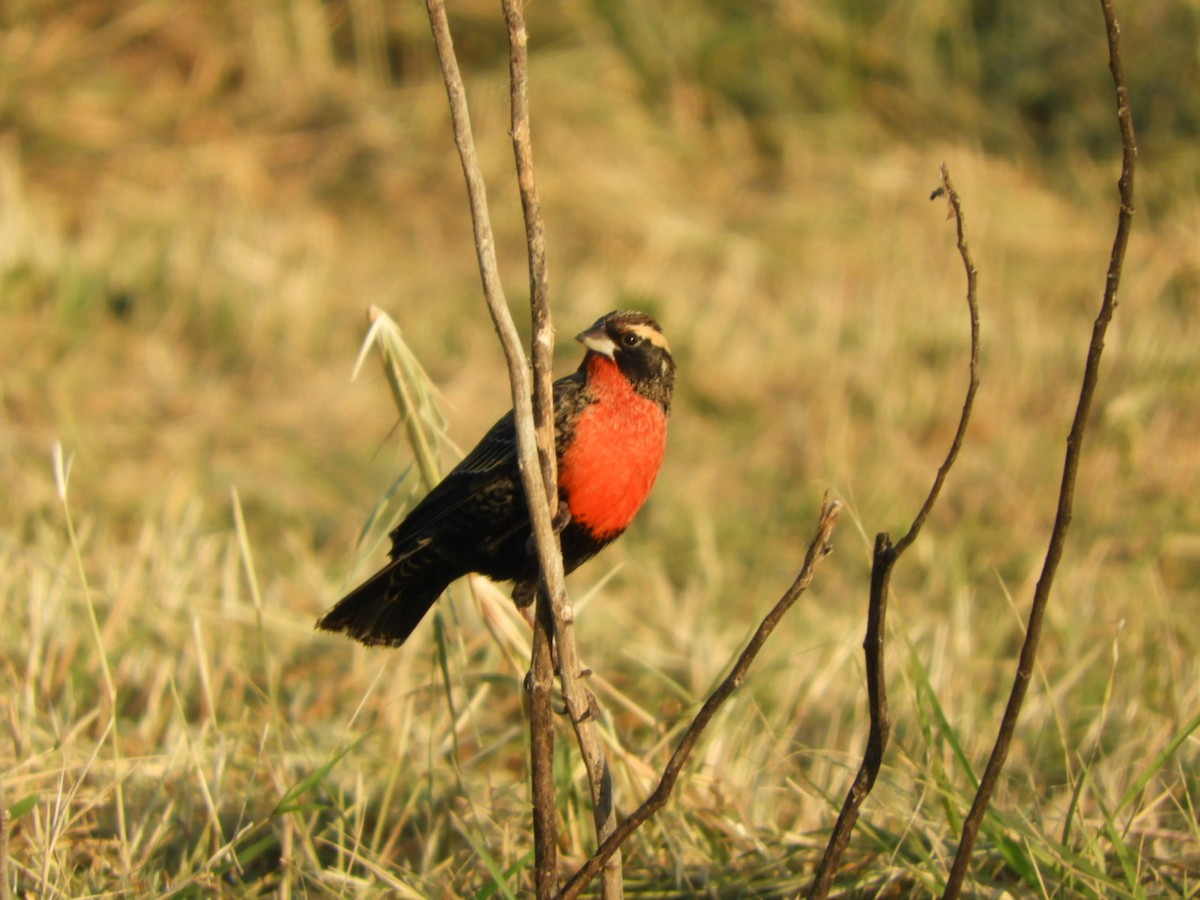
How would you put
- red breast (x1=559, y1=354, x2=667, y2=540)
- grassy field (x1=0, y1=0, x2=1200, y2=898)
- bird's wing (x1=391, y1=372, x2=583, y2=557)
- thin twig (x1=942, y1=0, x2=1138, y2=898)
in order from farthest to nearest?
1. grassy field (x1=0, y1=0, x2=1200, y2=898)
2. bird's wing (x1=391, y1=372, x2=583, y2=557)
3. red breast (x1=559, y1=354, x2=667, y2=540)
4. thin twig (x1=942, y1=0, x2=1138, y2=898)

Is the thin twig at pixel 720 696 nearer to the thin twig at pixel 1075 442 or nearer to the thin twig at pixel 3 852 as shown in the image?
the thin twig at pixel 1075 442

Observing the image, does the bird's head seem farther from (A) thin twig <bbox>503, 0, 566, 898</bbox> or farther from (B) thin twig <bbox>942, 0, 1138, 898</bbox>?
(B) thin twig <bbox>942, 0, 1138, 898</bbox>

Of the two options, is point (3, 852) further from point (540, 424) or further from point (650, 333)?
point (650, 333)

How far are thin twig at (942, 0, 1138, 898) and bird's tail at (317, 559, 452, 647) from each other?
1304 mm

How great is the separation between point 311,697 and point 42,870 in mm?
1536

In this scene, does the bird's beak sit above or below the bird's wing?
above

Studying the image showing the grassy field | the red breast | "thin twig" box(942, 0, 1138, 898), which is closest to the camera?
"thin twig" box(942, 0, 1138, 898)

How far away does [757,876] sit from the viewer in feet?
10.4

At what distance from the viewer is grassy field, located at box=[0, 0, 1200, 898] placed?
3266 mm

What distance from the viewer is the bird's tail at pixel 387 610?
10.8 ft

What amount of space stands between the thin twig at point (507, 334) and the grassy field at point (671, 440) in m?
0.54

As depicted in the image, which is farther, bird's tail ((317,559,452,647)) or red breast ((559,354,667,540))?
bird's tail ((317,559,452,647))

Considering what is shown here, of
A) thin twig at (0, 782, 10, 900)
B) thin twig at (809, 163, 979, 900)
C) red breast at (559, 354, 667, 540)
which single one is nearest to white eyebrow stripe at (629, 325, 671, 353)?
red breast at (559, 354, 667, 540)

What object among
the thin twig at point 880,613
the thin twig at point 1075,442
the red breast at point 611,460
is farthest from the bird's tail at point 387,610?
the thin twig at point 1075,442
